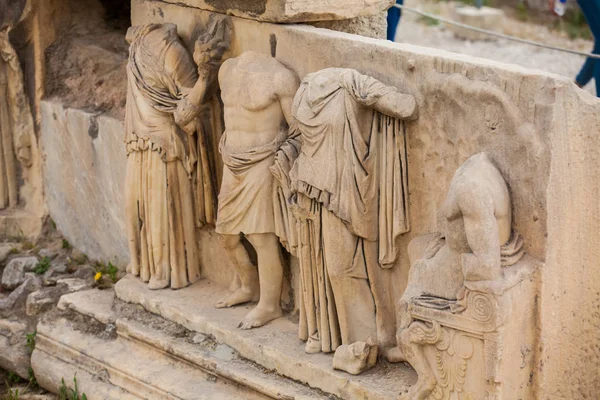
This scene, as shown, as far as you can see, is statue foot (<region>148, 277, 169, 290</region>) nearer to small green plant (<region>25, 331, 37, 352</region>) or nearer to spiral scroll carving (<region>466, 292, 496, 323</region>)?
small green plant (<region>25, 331, 37, 352</region>)

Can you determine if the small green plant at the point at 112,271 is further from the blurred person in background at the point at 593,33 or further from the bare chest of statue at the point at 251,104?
the blurred person in background at the point at 593,33

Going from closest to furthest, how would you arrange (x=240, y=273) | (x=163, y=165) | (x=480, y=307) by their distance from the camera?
1. (x=480, y=307)
2. (x=240, y=273)
3. (x=163, y=165)

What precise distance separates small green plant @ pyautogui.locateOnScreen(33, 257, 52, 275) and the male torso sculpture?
2011mm

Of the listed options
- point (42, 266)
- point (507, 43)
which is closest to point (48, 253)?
point (42, 266)

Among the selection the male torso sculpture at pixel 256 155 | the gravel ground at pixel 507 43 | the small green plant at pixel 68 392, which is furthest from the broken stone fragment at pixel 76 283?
the gravel ground at pixel 507 43

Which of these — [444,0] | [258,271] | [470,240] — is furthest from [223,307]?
[444,0]

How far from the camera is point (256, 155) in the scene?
6535 mm

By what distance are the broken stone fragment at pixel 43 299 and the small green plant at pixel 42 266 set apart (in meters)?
0.32

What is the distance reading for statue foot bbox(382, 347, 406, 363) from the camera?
6230 mm

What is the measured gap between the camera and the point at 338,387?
626cm

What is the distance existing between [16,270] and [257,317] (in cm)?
230

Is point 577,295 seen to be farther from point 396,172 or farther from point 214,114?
point 214,114

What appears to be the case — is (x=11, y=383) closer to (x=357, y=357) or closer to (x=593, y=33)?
(x=357, y=357)

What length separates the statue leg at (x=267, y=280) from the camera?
6.79m
